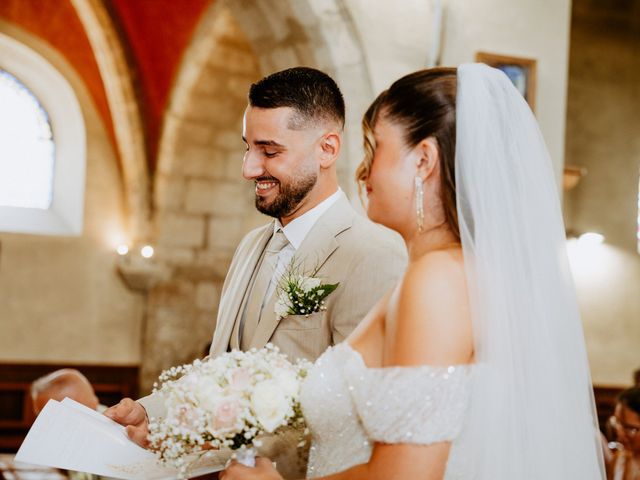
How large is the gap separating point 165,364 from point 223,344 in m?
7.09

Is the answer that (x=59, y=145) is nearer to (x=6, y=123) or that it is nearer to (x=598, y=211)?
(x=6, y=123)

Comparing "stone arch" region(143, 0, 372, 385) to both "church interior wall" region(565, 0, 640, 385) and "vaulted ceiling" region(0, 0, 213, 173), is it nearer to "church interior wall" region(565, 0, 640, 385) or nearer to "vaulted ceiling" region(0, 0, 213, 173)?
"vaulted ceiling" region(0, 0, 213, 173)

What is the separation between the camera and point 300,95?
8.50ft

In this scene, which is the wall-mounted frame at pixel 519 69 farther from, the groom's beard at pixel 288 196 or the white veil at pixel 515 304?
the white veil at pixel 515 304

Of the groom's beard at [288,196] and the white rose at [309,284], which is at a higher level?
the groom's beard at [288,196]

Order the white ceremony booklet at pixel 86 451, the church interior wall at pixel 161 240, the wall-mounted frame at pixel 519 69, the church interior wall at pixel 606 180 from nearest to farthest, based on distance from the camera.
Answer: the white ceremony booklet at pixel 86 451
the wall-mounted frame at pixel 519 69
the church interior wall at pixel 161 240
the church interior wall at pixel 606 180

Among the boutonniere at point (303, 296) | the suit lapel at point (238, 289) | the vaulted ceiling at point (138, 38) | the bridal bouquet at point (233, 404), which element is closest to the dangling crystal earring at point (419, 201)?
the bridal bouquet at point (233, 404)

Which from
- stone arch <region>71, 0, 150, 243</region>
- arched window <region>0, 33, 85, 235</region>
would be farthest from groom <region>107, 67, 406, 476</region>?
Result: arched window <region>0, 33, 85, 235</region>

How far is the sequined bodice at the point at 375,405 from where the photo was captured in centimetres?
174

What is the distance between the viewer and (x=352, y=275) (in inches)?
97.2

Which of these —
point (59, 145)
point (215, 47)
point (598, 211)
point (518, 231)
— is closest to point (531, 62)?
point (518, 231)

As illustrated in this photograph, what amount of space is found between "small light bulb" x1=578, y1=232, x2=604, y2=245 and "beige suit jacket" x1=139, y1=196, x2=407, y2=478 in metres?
7.87

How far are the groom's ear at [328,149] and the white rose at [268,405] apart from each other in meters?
0.92

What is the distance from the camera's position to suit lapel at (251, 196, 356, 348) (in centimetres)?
251
